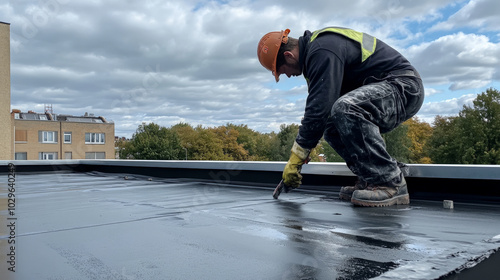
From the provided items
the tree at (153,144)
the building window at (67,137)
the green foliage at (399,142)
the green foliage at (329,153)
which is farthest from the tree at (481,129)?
the building window at (67,137)

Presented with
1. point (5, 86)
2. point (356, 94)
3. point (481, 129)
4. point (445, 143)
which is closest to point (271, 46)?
point (356, 94)

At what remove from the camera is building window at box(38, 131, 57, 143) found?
41844 mm

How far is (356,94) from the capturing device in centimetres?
206

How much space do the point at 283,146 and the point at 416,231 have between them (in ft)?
174

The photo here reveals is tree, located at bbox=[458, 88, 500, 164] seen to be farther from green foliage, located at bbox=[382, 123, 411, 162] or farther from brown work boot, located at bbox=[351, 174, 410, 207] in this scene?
brown work boot, located at bbox=[351, 174, 410, 207]

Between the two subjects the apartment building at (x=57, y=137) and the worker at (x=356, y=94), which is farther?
the apartment building at (x=57, y=137)

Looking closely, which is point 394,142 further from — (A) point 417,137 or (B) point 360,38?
(B) point 360,38

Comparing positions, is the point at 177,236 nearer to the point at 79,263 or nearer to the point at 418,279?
the point at 79,263

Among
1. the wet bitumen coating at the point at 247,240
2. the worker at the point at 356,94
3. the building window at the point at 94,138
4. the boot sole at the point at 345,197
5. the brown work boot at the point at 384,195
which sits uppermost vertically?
the building window at the point at 94,138

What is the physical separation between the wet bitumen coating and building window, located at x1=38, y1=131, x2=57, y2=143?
4481cm

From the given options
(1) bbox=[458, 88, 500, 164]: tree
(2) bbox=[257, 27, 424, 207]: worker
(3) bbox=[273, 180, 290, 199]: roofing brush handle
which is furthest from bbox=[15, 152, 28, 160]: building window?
(2) bbox=[257, 27, 424, 207]: worker

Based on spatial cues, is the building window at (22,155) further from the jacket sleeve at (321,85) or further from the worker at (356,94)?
the jacket sleeve at (321,85)

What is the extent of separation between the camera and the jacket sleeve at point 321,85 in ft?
6.64

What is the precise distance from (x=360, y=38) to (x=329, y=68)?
1.07ft
